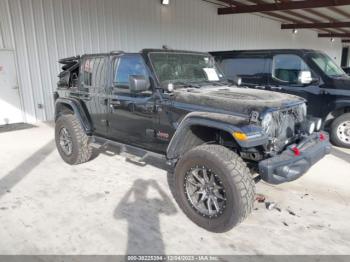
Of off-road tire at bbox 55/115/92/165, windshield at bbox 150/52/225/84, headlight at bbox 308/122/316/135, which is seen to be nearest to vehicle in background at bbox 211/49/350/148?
windshield at bbox 150/52/225/84

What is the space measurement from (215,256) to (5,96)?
7354 mm

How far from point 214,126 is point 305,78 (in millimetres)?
3838

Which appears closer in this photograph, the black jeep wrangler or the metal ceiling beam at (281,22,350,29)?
the black jeep wrangler

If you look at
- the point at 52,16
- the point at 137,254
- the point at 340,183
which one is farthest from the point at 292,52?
the point at 52,16

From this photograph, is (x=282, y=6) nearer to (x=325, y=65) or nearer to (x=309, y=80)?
(x=325, y=65)

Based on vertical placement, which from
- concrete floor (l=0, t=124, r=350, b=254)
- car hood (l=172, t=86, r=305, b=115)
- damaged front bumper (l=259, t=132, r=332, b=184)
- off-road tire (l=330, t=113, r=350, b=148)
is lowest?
concrete floor (l=0, t=124, r=350, b=254)

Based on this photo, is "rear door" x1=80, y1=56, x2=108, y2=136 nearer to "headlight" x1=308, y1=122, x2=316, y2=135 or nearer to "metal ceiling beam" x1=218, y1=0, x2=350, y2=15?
"headlight" x1=308, y1=122, x2=316, y2=135

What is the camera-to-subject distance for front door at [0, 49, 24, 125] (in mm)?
7611

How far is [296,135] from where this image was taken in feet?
11.1

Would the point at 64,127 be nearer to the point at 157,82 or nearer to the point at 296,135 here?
the point at 157,82

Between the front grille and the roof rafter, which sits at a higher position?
the roof rafter

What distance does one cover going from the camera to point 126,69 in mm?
4004

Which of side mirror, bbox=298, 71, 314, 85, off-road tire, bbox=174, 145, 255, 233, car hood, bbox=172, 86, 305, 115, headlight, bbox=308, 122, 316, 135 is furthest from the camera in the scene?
side mirror, bbox=298, 71, 314, 85

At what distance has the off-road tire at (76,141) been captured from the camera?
464 centimetres
